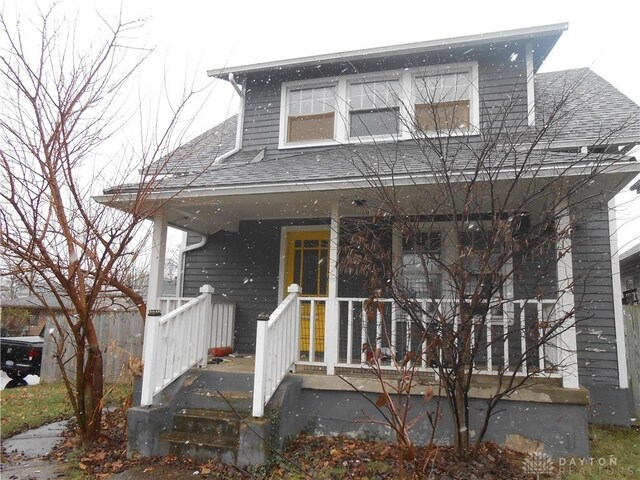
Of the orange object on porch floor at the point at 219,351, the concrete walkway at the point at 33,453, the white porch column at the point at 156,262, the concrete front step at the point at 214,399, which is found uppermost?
the white porch column at the point at 156,262

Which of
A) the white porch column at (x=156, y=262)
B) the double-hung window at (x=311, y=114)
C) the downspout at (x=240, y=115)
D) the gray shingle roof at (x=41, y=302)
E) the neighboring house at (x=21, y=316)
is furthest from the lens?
the neighboring house at (x=21, y=316)

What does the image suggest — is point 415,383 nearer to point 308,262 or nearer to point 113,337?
point 308,262

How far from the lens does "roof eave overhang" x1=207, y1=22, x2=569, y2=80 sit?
687 centimetres

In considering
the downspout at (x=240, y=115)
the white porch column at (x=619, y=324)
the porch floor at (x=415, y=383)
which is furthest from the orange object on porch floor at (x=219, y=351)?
the white porch column at (x=619, y=324)

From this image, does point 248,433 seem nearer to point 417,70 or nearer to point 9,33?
point 9,33

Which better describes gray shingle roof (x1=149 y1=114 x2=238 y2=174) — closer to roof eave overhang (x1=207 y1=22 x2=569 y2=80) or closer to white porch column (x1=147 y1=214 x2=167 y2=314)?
white porch column (x1=147 y1=214 x2=167 y2=314)

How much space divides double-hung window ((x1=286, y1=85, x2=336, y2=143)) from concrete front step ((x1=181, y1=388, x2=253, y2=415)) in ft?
14.6

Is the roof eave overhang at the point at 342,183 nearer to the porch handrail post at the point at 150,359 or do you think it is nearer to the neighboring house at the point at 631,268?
the porch handrail post at the point at 150,359

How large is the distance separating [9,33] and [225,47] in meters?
2.44

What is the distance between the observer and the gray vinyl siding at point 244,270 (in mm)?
7844

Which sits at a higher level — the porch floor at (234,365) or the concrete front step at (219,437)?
the porch floor at (234,365)

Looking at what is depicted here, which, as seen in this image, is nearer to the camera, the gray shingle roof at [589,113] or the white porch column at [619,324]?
the gray shingle roof at [589,113]

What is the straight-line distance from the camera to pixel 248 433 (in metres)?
4.48

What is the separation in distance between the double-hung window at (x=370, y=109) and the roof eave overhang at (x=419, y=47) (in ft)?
1.57
